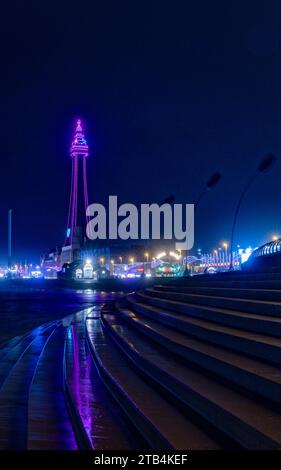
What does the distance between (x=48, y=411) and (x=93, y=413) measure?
663 mm

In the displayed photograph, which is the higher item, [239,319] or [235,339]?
[239,319]

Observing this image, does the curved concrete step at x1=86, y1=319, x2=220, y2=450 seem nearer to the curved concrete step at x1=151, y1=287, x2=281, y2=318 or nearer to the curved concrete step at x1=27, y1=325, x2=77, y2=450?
the curved concrete step at x1=27, y1=325, x2=77, y2=450

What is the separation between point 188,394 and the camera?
19.5ft

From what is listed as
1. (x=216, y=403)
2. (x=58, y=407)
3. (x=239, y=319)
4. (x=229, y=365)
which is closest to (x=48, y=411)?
(x=58, y=407)

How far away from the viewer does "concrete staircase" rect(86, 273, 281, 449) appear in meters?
4.84

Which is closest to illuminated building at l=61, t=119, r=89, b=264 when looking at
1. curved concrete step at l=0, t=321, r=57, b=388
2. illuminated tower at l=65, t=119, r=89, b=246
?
illuminated tower at l=65, t=119, r=89, b=246

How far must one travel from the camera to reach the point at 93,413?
634cm

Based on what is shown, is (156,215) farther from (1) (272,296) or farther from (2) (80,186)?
(2) (80,186)

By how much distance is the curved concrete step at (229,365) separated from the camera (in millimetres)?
5254

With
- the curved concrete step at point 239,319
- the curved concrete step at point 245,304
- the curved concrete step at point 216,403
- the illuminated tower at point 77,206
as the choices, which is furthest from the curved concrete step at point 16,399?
the illuminated tower at point 77,206

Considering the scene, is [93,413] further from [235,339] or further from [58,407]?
[235,339]

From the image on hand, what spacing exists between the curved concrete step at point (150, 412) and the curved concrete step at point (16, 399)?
3.70 feet

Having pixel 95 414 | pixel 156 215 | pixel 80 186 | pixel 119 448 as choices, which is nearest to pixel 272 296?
pixel 95 414
